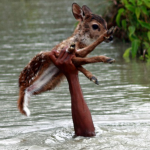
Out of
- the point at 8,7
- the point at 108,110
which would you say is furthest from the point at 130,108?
the point at 8,7

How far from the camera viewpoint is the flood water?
5.61m

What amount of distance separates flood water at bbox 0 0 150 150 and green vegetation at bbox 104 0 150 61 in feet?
1.34

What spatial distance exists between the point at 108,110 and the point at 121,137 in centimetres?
144

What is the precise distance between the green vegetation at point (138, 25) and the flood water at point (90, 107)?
41 centimetres

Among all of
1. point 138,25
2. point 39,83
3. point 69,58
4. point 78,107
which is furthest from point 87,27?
point 138,25

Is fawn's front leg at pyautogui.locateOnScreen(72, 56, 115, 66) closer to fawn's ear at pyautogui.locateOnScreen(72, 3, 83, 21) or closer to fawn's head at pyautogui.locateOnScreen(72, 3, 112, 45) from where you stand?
fawn's head at pyautogui.locateOnScreen(72, 3, 112, 45)

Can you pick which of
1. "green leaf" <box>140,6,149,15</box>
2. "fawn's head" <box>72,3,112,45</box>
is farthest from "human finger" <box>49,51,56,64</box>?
"green leaf" <box>140,6,149,15</box>

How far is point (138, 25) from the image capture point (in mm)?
11305

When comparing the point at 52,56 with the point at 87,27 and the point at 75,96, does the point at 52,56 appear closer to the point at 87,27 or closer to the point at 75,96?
the point at 75,96

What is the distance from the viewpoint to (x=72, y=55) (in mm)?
5414

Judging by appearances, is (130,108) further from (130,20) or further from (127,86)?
(130,20)

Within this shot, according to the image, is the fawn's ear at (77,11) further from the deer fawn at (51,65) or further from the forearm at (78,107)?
the forearm at (78,107)

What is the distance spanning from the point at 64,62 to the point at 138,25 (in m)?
6.22

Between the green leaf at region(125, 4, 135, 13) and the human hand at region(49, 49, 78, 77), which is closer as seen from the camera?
the human hand at region(49, 49, 78, 77)
